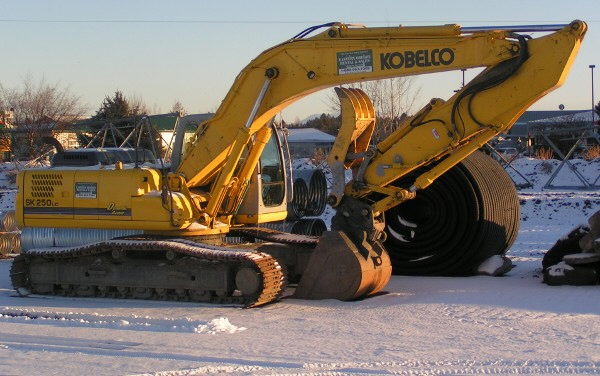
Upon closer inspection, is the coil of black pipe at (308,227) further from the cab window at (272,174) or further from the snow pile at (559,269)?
the snow pile at (559,269)

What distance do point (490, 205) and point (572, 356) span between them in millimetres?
6015

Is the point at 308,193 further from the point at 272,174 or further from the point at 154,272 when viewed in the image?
the point at 154,272

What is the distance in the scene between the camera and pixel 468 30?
1123cm

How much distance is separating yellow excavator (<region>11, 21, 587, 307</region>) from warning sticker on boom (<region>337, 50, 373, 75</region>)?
0.01m

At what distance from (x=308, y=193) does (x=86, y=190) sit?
3988 millimetres

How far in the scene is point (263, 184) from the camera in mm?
13047

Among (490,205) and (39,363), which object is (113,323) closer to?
(39,363)

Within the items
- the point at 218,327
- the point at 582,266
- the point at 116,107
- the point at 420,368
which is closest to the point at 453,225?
the point at 582,266

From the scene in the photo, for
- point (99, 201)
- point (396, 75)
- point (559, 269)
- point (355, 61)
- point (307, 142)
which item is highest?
point (307, 142)

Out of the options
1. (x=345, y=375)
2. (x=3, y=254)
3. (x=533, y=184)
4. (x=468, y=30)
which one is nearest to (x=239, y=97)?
(x=468, y=30)

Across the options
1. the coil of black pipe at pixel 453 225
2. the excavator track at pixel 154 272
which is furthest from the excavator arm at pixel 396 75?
the coil of black pipe at pixel 453 225

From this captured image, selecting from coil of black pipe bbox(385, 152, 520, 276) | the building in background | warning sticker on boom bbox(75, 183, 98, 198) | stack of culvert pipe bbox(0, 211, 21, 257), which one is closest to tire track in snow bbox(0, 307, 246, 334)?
warning sticker on boom bbox(75, 183, 98, 198)

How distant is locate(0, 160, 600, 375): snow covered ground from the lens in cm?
791

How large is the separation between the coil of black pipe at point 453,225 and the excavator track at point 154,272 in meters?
3.40
